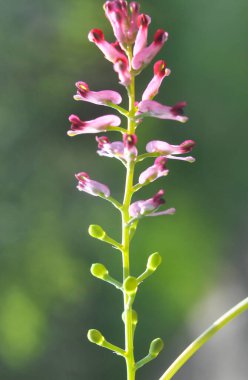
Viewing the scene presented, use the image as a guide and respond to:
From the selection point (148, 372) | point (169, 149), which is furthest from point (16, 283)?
point (169, 149)

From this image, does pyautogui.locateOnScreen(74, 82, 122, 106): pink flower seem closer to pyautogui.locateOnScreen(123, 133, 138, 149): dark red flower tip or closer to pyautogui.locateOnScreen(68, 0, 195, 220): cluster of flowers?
pyautogui.locateOnScreen(68, 0, 195, 220): cluster of flowers

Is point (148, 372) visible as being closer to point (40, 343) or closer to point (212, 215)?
point (40, 343)

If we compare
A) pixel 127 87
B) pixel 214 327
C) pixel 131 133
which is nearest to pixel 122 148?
pixel 131 133

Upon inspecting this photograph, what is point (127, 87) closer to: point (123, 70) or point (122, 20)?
point (123, 70)

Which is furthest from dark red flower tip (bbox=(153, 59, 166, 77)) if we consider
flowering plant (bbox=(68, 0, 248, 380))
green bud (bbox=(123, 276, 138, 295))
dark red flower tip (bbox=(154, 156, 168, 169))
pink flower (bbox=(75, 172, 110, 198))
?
green bud (bbox=(123, 276, 138, 295))

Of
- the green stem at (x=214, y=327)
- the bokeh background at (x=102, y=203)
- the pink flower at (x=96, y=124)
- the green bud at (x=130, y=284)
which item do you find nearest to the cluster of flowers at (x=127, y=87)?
the pink flower at (x=96, y=124)
